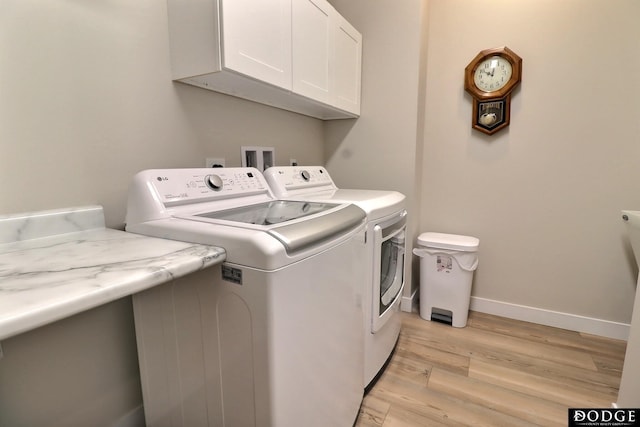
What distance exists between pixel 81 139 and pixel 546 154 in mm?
2475

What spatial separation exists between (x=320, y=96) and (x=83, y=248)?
54.5 inches

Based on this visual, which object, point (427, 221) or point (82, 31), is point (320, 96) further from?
point (427, 221)

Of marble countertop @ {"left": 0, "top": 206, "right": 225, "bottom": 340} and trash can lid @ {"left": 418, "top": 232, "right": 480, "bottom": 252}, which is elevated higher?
marble countertop @ {"left": 0, "top": 206, "right": 225, "bottom": 340}

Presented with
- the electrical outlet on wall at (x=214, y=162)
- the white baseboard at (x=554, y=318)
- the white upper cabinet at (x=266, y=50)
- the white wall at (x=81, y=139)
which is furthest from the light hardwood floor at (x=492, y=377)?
the white upper cabinet at (x=266, y=50)

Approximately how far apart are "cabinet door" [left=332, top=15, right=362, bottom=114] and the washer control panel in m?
0.85

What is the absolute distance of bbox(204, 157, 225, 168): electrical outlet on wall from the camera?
4.83 ft

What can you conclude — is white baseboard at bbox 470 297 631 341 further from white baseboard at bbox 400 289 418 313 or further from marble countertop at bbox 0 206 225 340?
marble countertop at bbox 0 206 225 340

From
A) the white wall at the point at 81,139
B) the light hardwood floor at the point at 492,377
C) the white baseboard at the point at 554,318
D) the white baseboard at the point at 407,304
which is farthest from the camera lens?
the white baseboard at the point at 407,304

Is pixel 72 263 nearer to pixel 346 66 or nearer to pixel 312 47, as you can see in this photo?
pixel 312 47

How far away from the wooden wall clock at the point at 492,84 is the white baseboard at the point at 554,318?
1.24m

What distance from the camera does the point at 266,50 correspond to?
1345 mm

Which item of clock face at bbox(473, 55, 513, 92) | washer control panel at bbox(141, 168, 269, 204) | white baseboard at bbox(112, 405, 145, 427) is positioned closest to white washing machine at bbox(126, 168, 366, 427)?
washer control panel at bbox(141, 168, 269, 204)

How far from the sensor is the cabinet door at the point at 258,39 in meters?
1.16

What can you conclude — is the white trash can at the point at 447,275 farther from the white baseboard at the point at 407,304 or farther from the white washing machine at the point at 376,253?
the white washing machine at the point at 376,253
